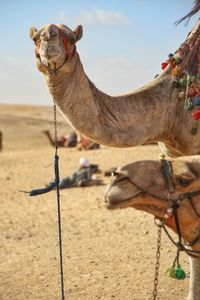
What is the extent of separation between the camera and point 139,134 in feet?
17.8

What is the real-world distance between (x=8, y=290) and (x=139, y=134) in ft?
6.78

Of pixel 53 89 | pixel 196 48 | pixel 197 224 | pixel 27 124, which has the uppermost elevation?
pixel 196 48

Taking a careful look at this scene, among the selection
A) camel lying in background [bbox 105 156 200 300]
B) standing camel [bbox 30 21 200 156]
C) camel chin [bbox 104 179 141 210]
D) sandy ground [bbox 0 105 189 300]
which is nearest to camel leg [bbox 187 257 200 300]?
sandy ground [bbox 0 105 189 300]

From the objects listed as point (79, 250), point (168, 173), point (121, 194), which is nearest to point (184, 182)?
point (168, 173)

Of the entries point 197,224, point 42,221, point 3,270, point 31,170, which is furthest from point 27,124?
point 197,224

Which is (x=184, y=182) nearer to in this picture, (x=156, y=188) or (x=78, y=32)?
(x=156, y=188)

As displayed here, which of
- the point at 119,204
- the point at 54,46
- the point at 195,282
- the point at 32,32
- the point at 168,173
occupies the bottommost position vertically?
the point at 195,282

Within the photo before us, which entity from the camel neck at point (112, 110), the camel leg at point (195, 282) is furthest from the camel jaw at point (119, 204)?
the camel neck at point (112, 110)

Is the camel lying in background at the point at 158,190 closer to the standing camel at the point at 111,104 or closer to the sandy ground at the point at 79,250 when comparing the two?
the standing camel at the point at 111,104

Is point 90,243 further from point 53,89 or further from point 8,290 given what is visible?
point 53,89

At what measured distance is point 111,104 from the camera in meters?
5.35

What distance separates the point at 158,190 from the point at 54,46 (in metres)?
1.98

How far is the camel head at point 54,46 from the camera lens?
4.64 m

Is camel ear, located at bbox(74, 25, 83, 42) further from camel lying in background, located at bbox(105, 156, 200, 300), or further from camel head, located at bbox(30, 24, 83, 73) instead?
camel lying in background, located at bbox(105, 156, 200, 300)
